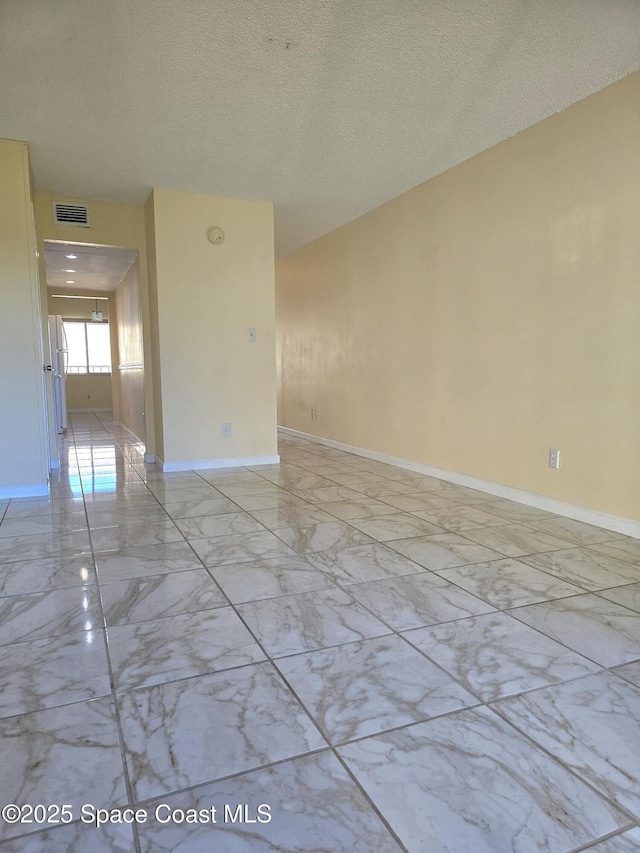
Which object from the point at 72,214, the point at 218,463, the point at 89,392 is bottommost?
the point at 218,463

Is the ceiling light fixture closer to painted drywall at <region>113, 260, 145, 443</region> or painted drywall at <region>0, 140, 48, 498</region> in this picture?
painted drywall at <region>113, 260, 145, 443</region>

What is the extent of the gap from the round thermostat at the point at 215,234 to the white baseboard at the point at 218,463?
1.92m

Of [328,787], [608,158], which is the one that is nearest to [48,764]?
[328,787]

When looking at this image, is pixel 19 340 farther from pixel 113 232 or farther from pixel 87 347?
pixel 87 347

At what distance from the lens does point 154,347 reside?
4672 mm

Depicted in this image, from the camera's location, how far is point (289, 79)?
2643mm

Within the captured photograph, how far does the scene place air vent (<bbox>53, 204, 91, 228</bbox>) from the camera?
4.38m

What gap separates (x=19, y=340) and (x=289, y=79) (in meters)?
2.40

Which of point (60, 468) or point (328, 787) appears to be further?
point (60, 468)

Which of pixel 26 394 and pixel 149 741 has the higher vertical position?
pixel 26 394

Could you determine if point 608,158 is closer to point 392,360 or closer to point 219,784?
point 392,360

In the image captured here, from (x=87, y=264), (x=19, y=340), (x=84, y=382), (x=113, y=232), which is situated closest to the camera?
(x=19, y=340)

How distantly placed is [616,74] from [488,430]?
2.07 metres

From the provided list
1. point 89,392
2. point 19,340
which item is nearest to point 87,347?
point 89,392
